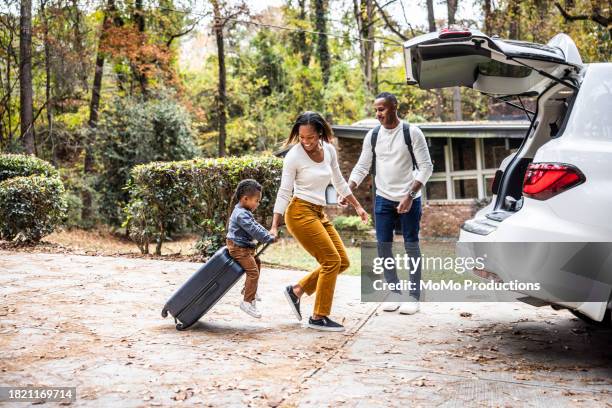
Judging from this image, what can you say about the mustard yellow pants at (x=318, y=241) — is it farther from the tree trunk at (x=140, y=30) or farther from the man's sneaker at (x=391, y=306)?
the tree trunk at (x=140, y=30)

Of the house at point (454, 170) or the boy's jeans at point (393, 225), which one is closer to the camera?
the boy's jeans at point (393, 225)

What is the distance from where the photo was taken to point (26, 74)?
19.2 metres

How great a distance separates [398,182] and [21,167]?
31.0 feet

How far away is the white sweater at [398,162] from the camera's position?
5.62 metres

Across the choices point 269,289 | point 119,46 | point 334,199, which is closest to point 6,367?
point 334,199

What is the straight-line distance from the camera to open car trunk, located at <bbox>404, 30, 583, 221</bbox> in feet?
13.6

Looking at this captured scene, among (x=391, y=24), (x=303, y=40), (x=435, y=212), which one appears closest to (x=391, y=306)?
(x=435, y=212)

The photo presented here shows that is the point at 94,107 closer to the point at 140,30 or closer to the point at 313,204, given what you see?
the point at 140,30

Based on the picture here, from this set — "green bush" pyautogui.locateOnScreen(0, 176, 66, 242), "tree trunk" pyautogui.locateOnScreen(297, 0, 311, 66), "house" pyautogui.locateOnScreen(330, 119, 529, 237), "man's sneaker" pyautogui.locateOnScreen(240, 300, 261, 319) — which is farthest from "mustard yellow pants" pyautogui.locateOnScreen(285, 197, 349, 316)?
"tree trunk" pyautogui.locateOnScreen(297, 0, 311, 66)

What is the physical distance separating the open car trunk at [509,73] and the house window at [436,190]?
46.3 feet

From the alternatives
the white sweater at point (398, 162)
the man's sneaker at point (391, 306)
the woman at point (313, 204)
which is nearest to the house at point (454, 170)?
the white sweater at point (398, 162)

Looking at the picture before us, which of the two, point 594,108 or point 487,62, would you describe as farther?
point 487,62

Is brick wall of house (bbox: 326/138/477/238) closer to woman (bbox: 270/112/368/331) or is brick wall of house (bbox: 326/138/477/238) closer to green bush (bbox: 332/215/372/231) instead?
green bush (bbox: 332/215/372/231)

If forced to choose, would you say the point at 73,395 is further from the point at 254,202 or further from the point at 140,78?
the point at 140,78
